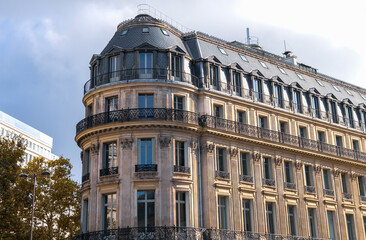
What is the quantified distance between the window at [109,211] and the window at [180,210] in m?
3.60

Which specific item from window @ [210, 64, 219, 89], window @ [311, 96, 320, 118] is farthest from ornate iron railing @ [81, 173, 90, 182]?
window @ [311, 96, 320, 118]

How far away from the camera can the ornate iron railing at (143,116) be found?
2950 centimetres

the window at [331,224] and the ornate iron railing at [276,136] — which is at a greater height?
the ornate iron railing at [276,136]

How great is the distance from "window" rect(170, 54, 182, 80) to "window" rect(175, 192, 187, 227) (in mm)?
7593

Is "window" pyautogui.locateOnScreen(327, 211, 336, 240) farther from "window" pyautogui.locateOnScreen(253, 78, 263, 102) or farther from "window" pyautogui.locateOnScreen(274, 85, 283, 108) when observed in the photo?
"window" pyautogui.locateOnScreen(253, 78, 263, 102)

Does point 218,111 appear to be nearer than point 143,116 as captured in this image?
No

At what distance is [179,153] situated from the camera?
29.8 m

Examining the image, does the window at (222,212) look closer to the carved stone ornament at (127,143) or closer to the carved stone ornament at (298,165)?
the carved stone ornament at (127,143)

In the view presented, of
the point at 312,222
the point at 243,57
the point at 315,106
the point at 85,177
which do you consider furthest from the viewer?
the point at 315,106

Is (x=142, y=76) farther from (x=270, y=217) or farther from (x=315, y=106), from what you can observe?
(x=315, y=106)

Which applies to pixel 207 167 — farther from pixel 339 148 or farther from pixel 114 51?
pixel 339 148

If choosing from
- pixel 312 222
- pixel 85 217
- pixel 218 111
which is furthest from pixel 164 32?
pixel 312 222

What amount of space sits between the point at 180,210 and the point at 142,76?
339 inches

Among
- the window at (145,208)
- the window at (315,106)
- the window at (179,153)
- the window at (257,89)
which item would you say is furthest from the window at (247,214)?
the window at (315,106)
